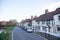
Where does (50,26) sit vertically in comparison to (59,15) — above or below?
below

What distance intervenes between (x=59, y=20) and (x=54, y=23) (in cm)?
223

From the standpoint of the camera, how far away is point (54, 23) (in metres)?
39.3

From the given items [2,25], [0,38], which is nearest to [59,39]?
[0,38]

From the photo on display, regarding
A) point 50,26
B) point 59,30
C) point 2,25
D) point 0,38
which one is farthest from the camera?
point 2,25

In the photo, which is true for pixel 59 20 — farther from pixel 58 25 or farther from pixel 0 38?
pixel 0 38

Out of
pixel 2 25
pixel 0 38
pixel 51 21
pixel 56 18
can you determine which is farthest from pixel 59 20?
pixel 2 25

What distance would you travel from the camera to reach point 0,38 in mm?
18672

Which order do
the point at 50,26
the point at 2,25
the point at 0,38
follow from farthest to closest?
the point at 2,25
the point at 50,26
the point at 0,38

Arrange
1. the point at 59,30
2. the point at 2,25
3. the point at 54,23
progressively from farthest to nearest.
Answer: the point at 2,25 → the point at 54,23 → the point at 59,30

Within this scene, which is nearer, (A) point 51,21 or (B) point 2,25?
(A) point 51,21

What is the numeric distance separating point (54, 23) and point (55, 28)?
1.34m

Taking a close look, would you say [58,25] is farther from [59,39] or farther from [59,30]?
[59,39]

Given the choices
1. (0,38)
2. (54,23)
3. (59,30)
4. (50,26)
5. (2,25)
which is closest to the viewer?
(0,38)

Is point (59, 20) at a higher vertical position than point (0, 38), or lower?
higher
